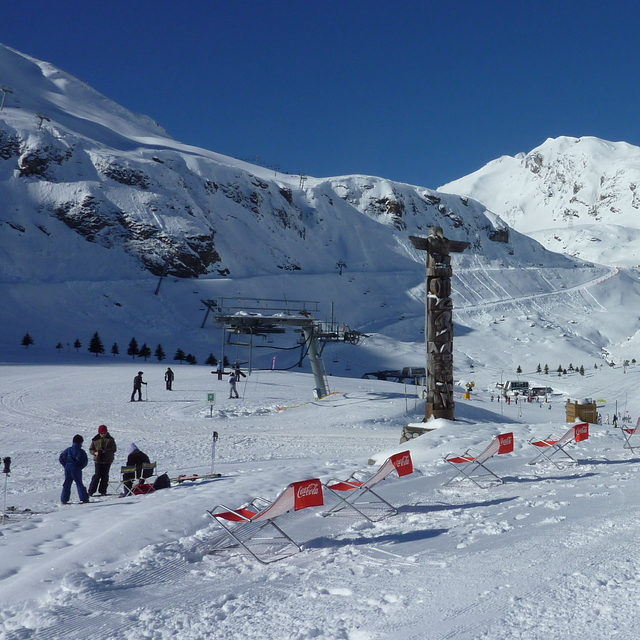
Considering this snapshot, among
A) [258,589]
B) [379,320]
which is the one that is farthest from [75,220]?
[258,589]

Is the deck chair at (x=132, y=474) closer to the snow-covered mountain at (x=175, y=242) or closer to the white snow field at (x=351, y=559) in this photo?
the white snow field at (x=351, y=559)

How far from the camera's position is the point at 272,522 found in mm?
6836

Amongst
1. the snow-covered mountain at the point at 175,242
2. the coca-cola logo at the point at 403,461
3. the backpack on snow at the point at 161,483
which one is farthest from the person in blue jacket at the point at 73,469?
the snow-covered mountain at the point at 175,242

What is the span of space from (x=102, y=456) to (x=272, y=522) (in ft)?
16.2

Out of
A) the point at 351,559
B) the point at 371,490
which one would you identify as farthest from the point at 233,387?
the point at 351,559

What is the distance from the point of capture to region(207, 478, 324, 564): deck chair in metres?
6.71

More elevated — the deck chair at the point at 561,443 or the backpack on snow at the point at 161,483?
the deck chair at the point at 561,443

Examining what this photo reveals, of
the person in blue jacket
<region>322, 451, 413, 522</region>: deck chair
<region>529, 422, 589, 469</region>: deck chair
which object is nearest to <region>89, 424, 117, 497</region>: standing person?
the person in blue jacket

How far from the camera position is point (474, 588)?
18.1ft

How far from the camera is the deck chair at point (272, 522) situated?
22.0 feet

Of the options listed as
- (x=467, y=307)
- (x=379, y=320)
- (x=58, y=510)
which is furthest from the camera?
(x=467, y=307)

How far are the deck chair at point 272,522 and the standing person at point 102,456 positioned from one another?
3861 mm

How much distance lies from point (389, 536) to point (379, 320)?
227ft

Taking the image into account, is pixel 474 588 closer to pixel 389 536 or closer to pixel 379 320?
pixel 389 536
